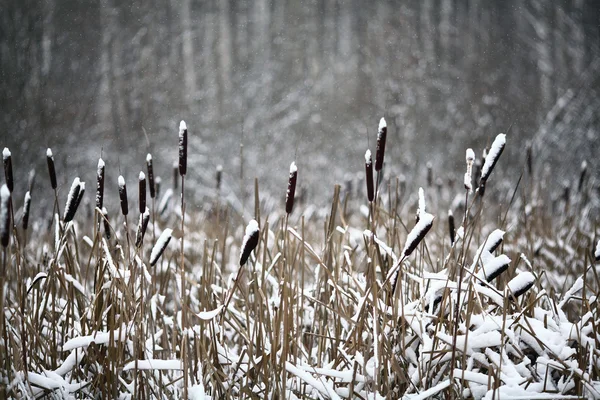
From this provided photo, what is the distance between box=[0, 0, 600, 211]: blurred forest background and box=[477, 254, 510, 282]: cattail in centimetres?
434

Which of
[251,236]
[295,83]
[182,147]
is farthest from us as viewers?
[295,83]

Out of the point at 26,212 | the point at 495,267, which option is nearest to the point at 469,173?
the point at 495,267

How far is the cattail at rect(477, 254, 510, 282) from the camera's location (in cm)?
94

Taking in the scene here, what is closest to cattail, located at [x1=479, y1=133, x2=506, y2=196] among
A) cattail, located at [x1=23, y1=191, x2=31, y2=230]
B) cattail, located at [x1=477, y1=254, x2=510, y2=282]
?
cattail, located at [x1=477, y1=254, x2=510, y2=282]

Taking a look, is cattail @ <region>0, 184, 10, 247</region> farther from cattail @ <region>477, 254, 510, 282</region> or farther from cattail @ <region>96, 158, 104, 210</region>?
cattail @ <region>477, 254, 510, 282</region>

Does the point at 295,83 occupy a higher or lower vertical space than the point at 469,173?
higher

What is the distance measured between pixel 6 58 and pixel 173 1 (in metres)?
3.67

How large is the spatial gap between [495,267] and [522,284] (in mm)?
63

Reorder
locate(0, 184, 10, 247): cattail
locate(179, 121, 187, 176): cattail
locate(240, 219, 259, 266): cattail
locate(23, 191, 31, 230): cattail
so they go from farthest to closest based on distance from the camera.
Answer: locate(23, 191, 31, 230): cattail, locate(179, 121, 187, 176): cattail, locate(240, 219, 259, 266): cattail, locate(0, 184, 10, 247): cattail

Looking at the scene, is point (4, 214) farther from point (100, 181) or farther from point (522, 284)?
point (522, 284)

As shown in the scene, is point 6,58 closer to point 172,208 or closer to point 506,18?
point 172,208

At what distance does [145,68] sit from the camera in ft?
24.2

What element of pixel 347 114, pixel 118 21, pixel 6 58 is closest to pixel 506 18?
pixel 347 114

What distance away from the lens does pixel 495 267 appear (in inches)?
38.0
